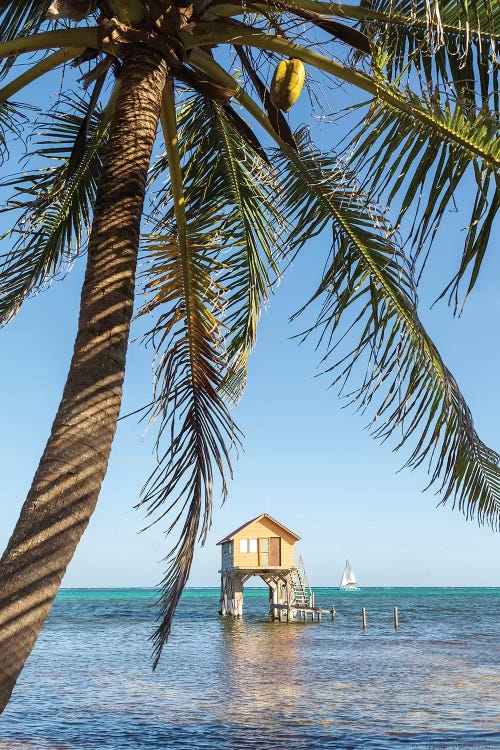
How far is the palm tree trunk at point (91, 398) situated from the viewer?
2969 millimetres

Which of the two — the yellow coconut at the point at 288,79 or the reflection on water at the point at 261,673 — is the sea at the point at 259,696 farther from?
the yellow coconut at the point at 288,79

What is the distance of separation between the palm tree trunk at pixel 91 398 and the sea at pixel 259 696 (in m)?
10.9

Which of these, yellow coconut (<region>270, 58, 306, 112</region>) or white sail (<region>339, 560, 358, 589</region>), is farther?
white sail (<region>339, 560, 358, 589</region>)

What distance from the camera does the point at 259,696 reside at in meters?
18.5

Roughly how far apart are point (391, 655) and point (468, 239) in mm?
28693

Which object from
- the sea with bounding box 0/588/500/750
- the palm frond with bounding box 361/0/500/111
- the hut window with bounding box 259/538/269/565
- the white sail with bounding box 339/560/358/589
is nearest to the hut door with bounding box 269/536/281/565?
the hut window with bounding box 259/538/269/565

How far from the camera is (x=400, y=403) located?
5.32m

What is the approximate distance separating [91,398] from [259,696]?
16.8 meters

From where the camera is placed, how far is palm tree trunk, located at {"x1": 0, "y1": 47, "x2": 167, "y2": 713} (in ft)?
9.74

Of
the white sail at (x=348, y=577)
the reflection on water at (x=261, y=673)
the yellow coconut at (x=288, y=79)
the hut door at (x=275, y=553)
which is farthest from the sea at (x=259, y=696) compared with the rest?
the white sail at (x=348, y=577)

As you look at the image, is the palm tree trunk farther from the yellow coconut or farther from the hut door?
the hut door

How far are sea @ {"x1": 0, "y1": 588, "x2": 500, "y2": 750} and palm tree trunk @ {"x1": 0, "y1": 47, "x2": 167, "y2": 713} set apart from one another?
1085 centimetres

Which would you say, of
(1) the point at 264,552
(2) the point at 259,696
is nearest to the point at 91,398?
(2) the point at 259,696

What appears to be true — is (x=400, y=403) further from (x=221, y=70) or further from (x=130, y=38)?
(x=130, y=38)
